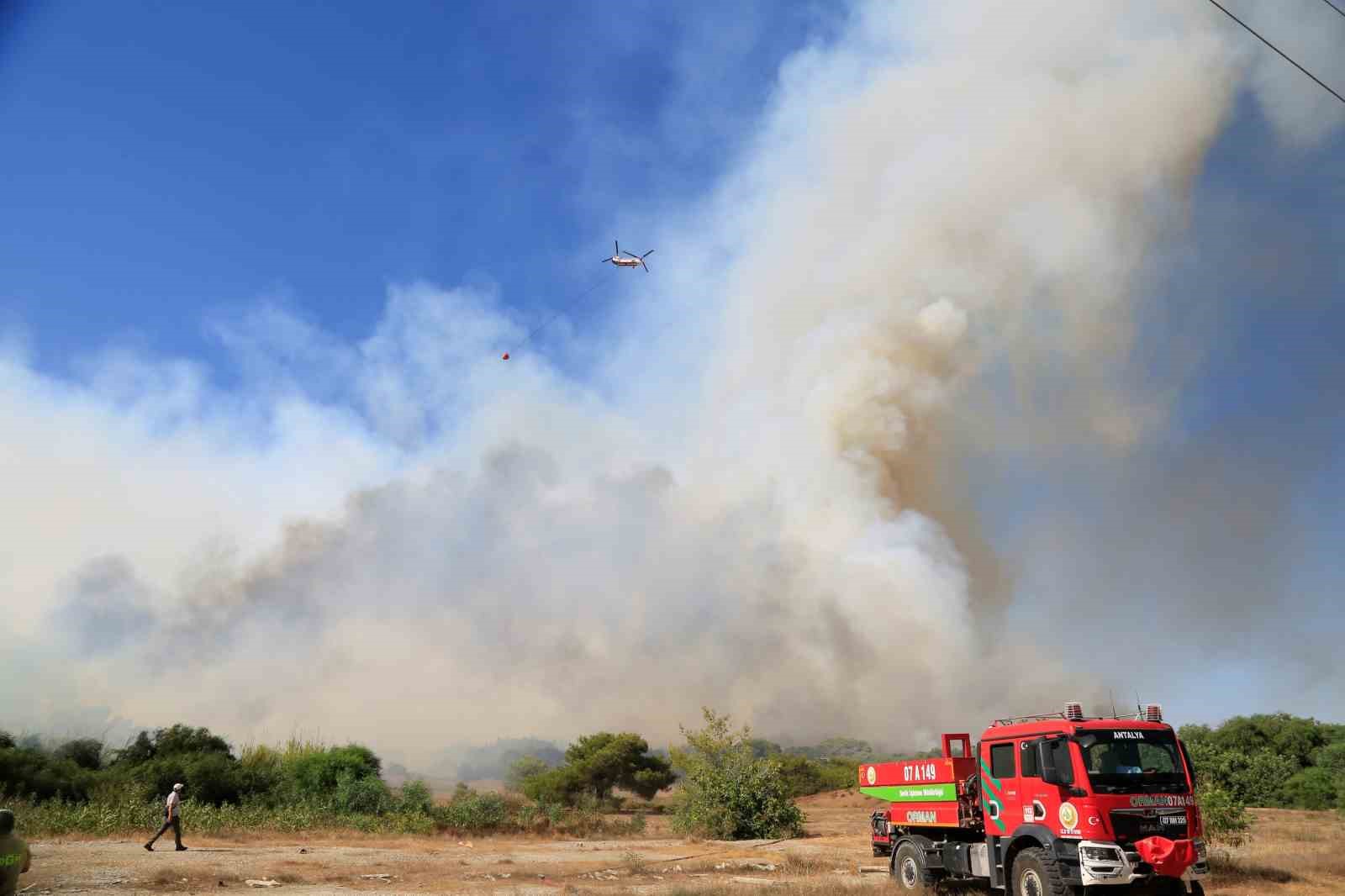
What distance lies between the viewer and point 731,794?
40500 millimetres

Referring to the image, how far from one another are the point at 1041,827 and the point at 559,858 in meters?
20.9

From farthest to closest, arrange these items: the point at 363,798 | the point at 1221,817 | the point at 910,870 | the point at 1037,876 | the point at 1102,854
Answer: the point at 363,798, the point at 1221,817, the point at 910,870, the point at 1037,876, the point at 1102,854

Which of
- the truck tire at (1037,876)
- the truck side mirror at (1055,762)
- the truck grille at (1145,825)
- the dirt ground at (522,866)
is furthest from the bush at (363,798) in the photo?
the truck grille at (1145,825)

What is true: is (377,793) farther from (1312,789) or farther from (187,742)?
(1312,789)

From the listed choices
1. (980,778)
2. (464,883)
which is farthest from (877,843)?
(464,883)

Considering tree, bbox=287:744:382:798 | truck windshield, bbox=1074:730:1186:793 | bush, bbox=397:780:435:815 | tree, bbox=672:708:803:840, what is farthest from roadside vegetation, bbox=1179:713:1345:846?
tree, bbox=287:744:382:798

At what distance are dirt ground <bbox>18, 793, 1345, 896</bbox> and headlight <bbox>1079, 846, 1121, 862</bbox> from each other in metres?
6.65

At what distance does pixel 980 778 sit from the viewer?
18391 millimetres

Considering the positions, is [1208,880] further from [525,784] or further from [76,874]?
[525,784]

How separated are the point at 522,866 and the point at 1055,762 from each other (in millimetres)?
19318

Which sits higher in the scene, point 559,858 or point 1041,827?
point 1041,827

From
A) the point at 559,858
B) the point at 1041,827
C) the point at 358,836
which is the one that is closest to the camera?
the point at 1041,827

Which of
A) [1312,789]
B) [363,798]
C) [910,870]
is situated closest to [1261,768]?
[910,870]

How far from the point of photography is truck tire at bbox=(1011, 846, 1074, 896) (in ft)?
50.7
